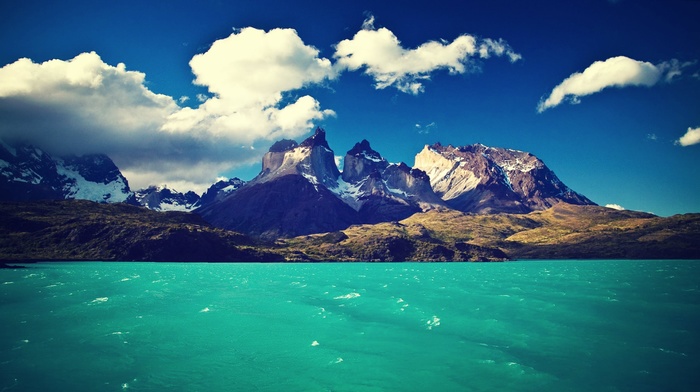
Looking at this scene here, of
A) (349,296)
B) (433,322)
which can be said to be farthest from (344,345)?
(349,296)

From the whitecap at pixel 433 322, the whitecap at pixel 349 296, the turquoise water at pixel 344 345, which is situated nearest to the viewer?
the turquoise water at pixel 344 345

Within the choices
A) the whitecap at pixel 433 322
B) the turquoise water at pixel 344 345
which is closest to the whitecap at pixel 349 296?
the turquoise water at pixel 344 345

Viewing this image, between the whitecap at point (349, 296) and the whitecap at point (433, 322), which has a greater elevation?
the whitecap at point (433, 322)

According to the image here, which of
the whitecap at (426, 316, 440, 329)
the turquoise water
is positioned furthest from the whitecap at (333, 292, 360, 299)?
the whitecap at (426, 316, 440, 329)

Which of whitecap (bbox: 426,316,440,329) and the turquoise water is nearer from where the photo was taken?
the turquoise water

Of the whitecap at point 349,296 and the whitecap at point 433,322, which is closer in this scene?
the whitecap at point 433,322

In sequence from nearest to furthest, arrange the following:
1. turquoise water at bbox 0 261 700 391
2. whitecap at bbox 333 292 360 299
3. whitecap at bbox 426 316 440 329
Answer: turquoise water at bbox 0 261 700 391 < whitecap at bbox 426 316 440 329 < whitecap at bbox 333 292 360 299

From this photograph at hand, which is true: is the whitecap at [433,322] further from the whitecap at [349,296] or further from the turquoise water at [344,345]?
the whitecap at [349,296]

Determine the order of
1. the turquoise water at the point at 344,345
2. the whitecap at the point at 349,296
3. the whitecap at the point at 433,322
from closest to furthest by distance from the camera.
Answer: the turquoise water at the point at 344,345, the whitecap at the point at 433,322, the whitecap at the point at 349,296

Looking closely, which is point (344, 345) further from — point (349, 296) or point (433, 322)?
point (349, 296)

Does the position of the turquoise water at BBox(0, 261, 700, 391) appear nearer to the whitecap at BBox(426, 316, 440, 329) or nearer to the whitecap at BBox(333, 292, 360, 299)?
the whitecap at BBox(426, 316, 440, 329)

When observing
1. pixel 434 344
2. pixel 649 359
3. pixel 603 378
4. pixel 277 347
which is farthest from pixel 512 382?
pixel 277 347

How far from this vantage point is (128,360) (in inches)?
1566

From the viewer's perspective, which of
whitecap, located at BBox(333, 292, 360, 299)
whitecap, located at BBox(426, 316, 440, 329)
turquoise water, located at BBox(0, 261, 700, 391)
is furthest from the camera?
whitecap, located at BBox(333, 292, 360, 299)
